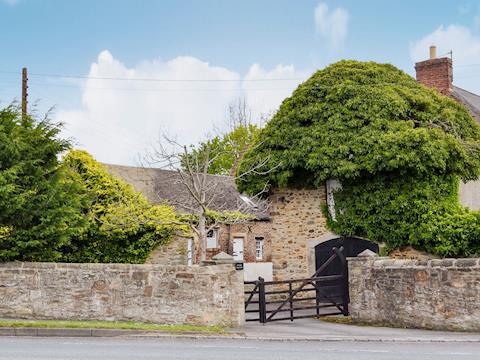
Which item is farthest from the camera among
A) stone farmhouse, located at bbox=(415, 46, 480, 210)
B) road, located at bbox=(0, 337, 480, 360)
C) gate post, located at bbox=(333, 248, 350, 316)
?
stone farmhouse, located at bbox=(415, 46, 480, 210)

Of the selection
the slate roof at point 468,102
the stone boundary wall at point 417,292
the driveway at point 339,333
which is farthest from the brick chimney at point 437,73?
the driveway at point 339,333

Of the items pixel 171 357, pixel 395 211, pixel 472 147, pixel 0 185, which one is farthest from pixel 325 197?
pixel 171 357

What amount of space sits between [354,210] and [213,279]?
8.24 m

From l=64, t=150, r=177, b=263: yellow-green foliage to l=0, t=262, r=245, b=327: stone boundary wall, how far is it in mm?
8515

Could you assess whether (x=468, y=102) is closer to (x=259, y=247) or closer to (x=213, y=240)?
(x=259, y=247)

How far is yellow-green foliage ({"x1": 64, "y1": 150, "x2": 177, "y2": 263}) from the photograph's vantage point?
84.7ft

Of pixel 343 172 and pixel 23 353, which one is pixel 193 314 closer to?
pixel 23 353

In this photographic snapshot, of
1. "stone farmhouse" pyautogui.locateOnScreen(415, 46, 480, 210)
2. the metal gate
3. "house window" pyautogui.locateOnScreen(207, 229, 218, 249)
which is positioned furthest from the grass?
"stone farmhouse" pyautogui.locateOnScreen(415, 46, 480, 210)

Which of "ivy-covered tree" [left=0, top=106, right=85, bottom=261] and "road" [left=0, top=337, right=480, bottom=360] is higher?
"ivy-covered tree" [left=0, top=106, right=85, bottom=261]

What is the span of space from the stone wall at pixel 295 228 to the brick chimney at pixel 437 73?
42.2ft

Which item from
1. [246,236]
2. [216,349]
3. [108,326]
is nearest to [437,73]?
[246,236]

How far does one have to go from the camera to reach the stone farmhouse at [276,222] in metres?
24.2

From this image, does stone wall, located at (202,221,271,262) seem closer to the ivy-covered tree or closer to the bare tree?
the bare tree

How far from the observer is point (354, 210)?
22.9 metres
